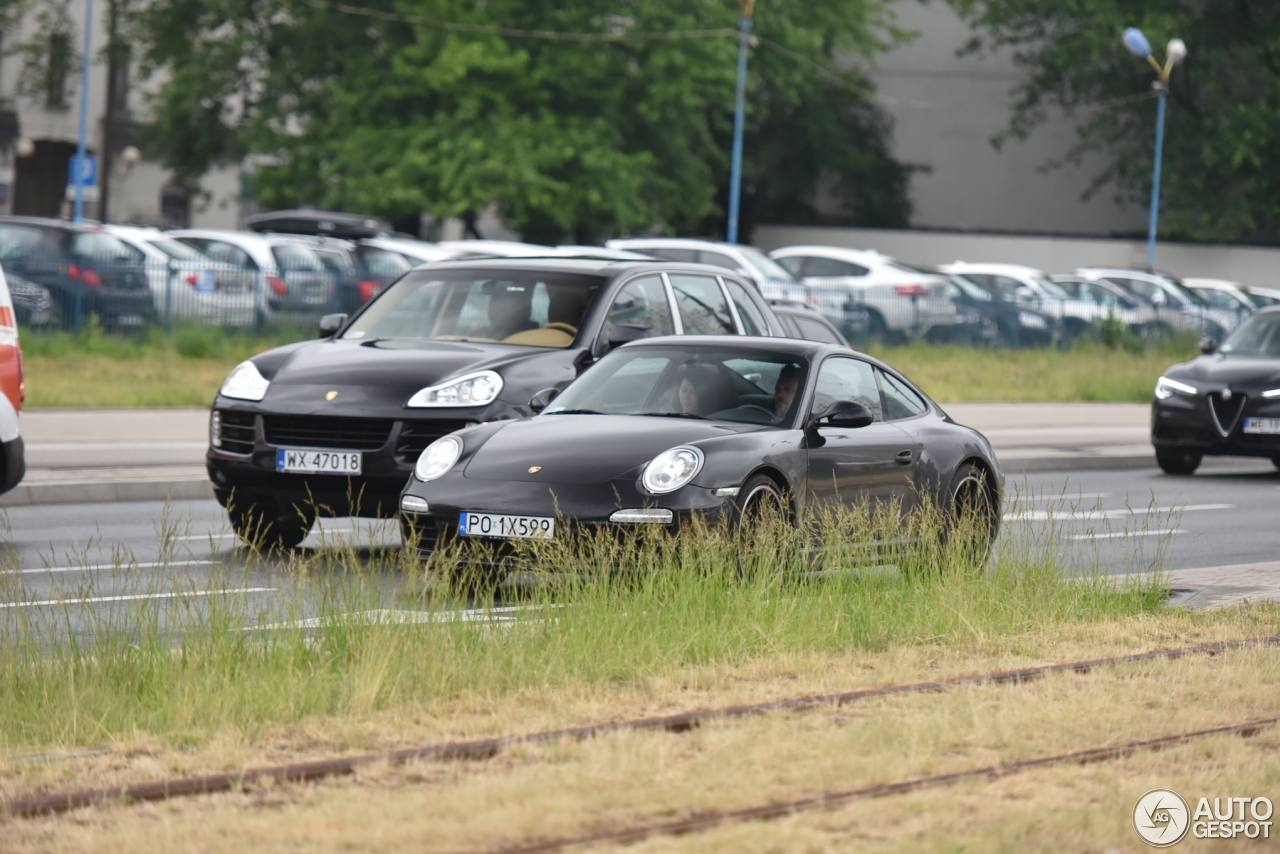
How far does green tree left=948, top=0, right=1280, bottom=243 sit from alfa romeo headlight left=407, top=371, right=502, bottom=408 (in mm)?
48476

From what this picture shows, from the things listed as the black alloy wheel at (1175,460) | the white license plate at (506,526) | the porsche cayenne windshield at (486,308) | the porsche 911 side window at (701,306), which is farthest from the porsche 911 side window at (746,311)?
the black alloy wheel at (1175,460)

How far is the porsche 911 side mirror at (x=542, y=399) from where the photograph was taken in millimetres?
11102

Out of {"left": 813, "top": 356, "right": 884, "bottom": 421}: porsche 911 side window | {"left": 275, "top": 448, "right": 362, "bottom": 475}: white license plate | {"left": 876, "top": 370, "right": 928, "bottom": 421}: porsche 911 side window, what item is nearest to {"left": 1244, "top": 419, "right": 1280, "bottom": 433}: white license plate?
{"left": 876, "top": 370, "right": 928, "bottom": 421}: porsche 911 side window

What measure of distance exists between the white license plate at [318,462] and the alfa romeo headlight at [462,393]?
0.46m

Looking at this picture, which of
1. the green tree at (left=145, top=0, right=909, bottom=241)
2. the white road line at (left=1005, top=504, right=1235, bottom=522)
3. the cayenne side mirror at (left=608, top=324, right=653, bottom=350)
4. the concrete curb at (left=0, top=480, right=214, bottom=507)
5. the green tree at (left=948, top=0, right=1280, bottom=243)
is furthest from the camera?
the green tree at (left=948, top=0, right=1280, bottom=243)

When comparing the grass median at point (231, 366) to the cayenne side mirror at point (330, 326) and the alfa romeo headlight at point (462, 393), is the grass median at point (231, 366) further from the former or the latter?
the alfa romeo headlight at point (462, 393)

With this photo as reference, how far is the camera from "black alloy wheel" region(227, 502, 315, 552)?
11.7m

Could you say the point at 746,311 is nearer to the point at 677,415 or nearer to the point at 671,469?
the point at 677,415

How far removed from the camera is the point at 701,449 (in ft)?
30.8

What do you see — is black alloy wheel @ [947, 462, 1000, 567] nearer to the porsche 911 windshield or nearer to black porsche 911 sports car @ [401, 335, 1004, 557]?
black porsche 911 sports car @ [401, 335, 1004, 557]

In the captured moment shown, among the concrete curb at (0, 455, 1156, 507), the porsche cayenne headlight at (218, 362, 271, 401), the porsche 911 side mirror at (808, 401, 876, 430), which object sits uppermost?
the porsche 911 side mirror at (808, 401, 876, 430)

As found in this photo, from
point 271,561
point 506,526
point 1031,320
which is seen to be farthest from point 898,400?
point 1031,320

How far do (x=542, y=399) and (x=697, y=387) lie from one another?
3.94ft

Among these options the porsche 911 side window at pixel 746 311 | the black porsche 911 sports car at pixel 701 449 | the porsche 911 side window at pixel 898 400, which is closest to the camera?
the black porsche 911 sports car at pixel 701 449
